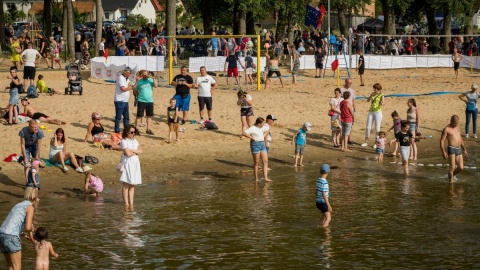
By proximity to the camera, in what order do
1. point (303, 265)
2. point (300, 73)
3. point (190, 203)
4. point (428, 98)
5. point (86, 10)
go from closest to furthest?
point (303, 265)
point (190, 203)
point (428, 98)
point (300, 73)
point (86, 10)

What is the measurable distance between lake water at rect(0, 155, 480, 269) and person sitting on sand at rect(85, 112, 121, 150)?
2.49 meters

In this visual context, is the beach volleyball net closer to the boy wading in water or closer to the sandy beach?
the sandy beach

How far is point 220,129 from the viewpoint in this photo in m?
26.5

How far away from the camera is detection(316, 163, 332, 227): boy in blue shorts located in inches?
640

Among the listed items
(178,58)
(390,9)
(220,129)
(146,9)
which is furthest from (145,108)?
(146,9)

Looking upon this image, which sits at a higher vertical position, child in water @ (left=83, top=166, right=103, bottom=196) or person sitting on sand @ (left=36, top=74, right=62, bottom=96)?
person sitting on sand @ (left=36, top=74, right=62, bottom=96)

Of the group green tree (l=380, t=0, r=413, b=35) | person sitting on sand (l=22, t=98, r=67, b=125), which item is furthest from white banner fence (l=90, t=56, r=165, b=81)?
green tree (l=380, t=0, r=413, b=35)

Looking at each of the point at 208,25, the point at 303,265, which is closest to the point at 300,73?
the point at 208,25

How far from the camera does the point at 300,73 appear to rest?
4009 cm

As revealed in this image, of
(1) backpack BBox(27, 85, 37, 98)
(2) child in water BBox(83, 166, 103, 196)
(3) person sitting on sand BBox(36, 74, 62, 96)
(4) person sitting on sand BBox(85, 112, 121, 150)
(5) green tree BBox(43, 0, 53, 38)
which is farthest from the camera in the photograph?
(5) green tree BBox(43, 0, 53, 38)

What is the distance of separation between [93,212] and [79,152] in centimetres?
497

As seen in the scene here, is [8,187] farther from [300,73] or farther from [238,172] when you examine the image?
[300,73]

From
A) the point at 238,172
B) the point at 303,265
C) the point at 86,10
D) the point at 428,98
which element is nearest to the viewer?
the point at 303,265

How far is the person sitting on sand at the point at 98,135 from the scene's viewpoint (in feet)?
76.6
